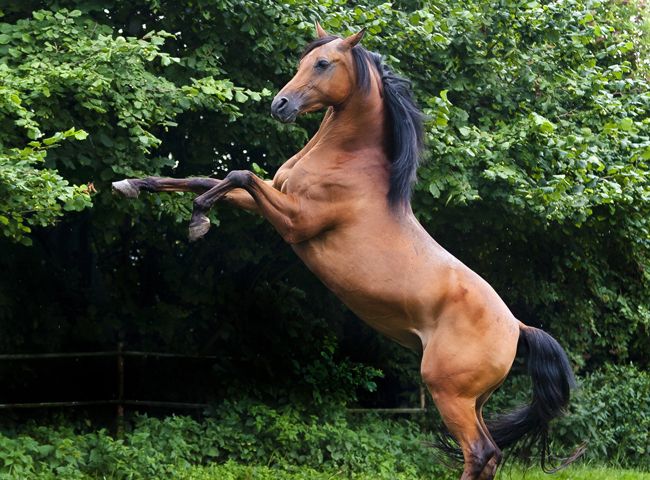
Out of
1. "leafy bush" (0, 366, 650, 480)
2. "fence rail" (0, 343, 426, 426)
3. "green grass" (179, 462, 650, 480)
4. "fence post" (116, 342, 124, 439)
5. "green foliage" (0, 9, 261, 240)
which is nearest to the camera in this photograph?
"green foliage" (0, 9, 261, 240)

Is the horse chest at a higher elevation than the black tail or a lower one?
higher

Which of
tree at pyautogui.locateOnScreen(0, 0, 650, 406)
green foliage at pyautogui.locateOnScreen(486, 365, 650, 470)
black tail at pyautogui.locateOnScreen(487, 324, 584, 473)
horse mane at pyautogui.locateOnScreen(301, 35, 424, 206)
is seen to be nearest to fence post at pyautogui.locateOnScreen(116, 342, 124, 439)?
tree at pyautogui.locateOnScreen(0, 0, 650, 406)

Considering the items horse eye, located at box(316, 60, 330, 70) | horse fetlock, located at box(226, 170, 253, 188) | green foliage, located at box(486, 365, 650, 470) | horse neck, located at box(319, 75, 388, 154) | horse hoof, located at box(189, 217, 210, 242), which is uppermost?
horse eye, located at box(316, 60, 330, 70)

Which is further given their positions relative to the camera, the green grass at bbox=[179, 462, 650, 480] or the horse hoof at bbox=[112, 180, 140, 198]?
the green grass at bbox=[179, 462, 650, 480]

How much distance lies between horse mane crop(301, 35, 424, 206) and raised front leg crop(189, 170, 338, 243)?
39 cm

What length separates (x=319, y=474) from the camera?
7773mm

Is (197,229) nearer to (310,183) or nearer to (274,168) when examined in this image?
(310,183)

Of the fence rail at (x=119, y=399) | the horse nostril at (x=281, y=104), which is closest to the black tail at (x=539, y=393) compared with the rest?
the horse nostril at (x=281, y=104)

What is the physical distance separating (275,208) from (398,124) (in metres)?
0.84

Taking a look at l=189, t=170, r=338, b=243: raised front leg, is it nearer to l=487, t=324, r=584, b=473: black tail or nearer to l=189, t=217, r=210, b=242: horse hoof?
l=189, t=217, r=210, b=242: horse hoof

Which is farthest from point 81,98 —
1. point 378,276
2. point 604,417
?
point 604,417

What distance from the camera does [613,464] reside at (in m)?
9.84

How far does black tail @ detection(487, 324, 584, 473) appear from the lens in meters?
5.61

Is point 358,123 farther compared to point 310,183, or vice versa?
point 358,123
